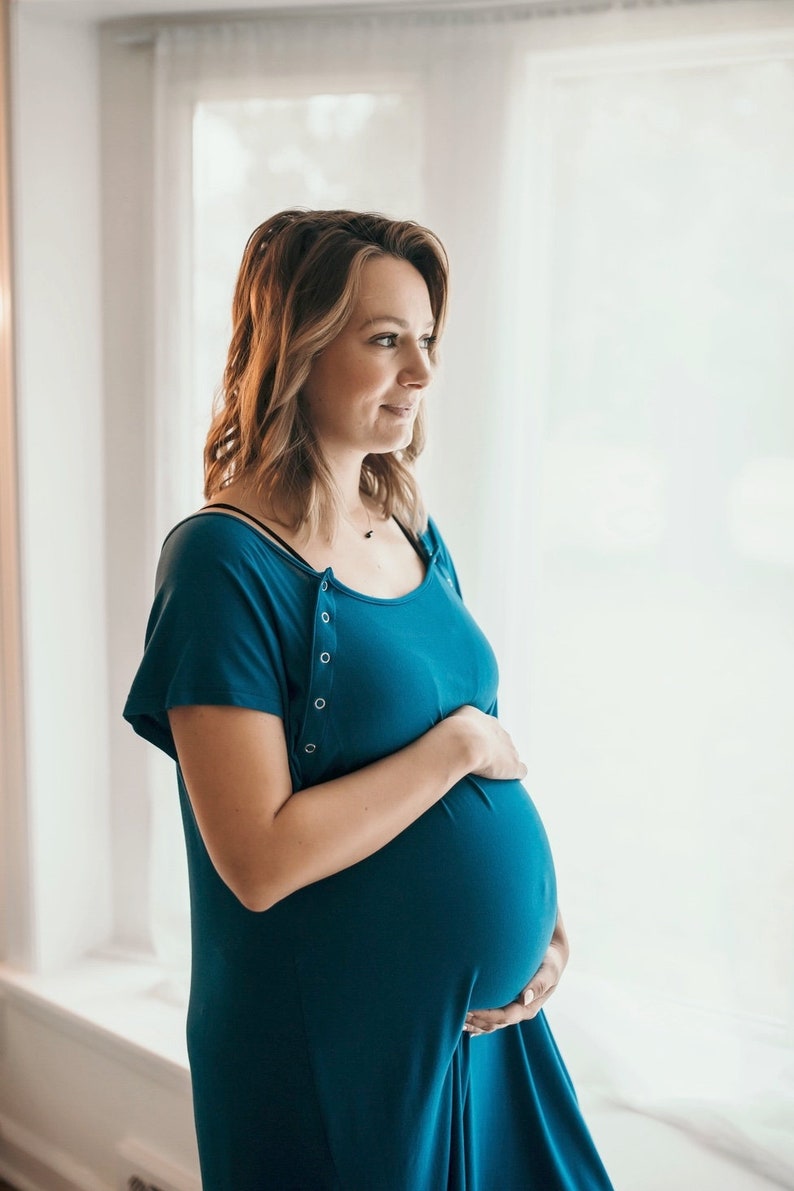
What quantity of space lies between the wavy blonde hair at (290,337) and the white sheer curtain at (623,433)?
48 cm

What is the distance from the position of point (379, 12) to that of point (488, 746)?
1.25 meters

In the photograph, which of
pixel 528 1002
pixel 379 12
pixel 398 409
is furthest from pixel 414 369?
pixel 379 12

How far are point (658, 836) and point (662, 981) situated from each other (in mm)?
254

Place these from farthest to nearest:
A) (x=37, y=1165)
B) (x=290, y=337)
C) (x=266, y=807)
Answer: (x=37, y=1165) → (x=290, y=337) → (x=266, y=807)

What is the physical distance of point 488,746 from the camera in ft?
3.69

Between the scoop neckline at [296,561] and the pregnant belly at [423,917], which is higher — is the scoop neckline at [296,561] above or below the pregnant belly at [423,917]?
above

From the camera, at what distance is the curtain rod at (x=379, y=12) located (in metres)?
1.53

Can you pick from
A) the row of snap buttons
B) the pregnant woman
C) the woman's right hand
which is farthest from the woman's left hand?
the row of snap buttons

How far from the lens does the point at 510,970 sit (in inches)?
44.6

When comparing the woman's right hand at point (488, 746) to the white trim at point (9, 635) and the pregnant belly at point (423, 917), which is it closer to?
the pregnant belly at point (423, 917)

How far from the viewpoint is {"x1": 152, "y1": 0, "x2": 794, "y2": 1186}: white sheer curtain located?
1.50 m

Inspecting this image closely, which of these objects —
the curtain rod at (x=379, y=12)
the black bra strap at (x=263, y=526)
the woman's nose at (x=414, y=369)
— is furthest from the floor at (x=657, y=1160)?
the curtain rod at (x=379, y=12)

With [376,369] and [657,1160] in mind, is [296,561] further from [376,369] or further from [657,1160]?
[657,1160]

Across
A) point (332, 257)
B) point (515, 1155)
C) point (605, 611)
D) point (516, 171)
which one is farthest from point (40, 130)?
point (515, 1155)
